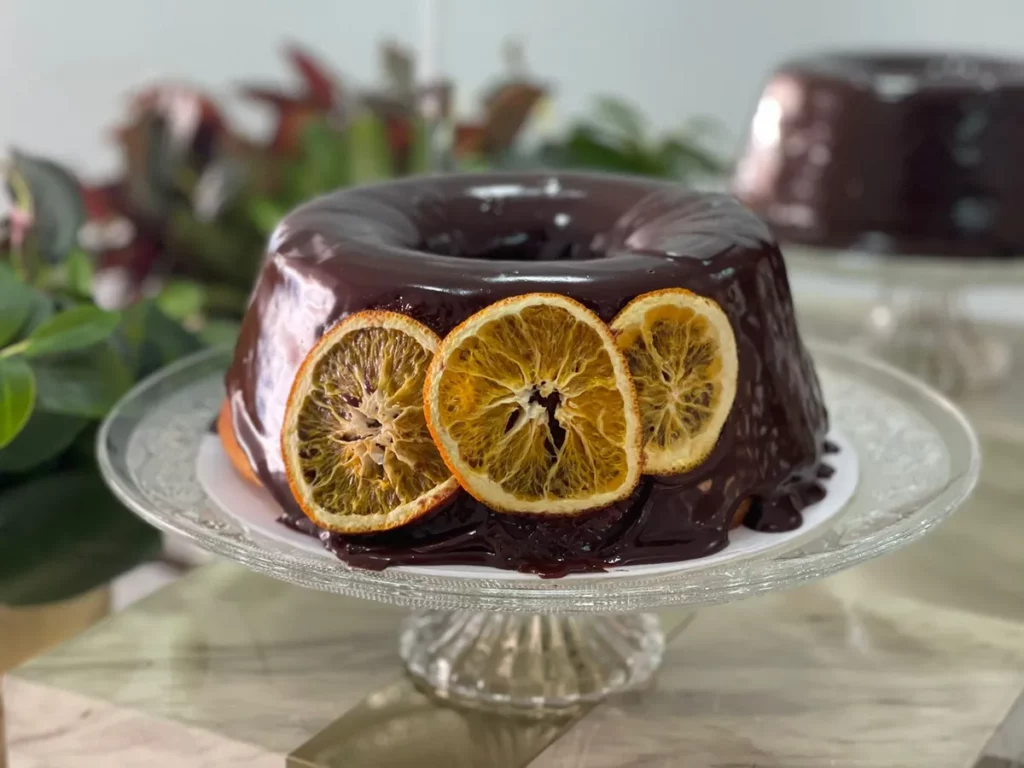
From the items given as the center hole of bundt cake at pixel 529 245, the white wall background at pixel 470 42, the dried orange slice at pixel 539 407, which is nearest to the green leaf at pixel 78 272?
the center hole of bundt cake at pixel 529 245

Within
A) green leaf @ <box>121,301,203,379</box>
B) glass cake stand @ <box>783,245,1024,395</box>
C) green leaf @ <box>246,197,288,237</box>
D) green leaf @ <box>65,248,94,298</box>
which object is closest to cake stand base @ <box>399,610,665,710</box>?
green leaf @ <box>121,301,203,379</box>

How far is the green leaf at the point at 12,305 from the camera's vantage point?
114 cm

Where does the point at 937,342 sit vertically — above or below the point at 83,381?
below

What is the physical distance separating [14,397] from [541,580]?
19.1 inches

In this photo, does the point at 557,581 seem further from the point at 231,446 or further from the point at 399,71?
the point at 399,71

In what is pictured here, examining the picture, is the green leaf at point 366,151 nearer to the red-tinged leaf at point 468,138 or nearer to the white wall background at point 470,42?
the red-tinged leaf at point 468,138

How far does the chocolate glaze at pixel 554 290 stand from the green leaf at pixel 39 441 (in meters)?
0.19

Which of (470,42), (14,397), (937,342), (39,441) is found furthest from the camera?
(470,42)

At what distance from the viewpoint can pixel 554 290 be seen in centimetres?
96

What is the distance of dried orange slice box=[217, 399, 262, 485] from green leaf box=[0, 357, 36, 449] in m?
0.16

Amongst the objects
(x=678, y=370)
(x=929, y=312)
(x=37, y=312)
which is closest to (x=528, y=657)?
(x=678, y=370)

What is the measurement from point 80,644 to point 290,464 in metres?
0.32

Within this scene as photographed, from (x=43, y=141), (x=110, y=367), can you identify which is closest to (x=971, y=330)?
(x=110, y=367)

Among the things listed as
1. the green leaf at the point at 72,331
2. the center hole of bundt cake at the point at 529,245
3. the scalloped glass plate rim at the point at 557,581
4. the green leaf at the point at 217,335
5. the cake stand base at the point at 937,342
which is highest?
the center hole of bundt cake at the point at 529,245
